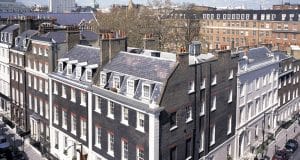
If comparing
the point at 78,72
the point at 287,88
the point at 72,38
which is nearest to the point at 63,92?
the point at 78,72

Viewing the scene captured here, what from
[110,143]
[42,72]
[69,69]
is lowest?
[110,143]

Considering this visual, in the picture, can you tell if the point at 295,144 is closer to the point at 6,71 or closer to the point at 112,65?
the point at 112,65

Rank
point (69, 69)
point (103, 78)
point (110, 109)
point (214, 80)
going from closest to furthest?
point (110, 109)
point (103, 78)
point (214, 80)
point (69, 69)

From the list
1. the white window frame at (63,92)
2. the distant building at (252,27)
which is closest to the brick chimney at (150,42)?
the white window frame at (63,92)

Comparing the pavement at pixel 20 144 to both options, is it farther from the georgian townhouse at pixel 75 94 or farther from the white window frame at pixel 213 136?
the white window frame at pixel 213 136

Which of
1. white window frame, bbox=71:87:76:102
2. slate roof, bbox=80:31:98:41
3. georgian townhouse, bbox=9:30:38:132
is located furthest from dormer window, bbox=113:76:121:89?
georgian townhouse, bbox=9:30:38:132

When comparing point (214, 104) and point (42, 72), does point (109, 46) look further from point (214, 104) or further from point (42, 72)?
point (42, 72)

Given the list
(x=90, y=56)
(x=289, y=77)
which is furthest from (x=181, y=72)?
(x=289, y=77)
